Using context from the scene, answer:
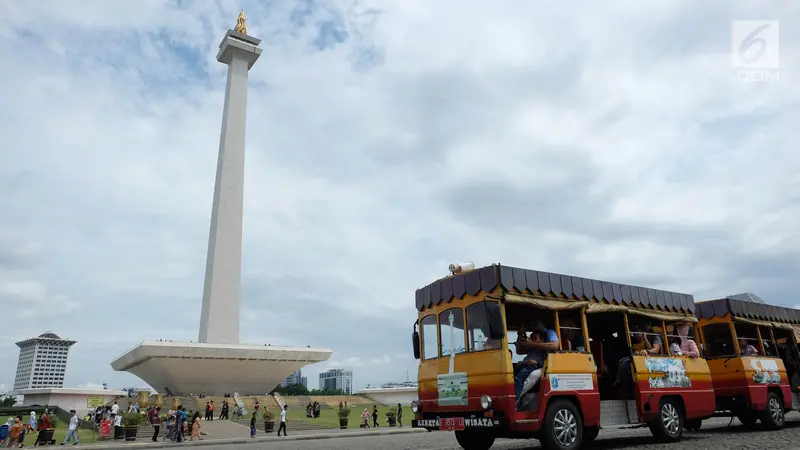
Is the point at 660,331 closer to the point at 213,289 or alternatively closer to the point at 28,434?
the point at 28,434

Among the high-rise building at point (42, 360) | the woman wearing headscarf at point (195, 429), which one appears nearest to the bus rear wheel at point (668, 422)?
the woman wearing headscarf at point (195, 429)

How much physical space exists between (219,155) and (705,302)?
4601 centimetres

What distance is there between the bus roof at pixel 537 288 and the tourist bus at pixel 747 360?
2.64 meters

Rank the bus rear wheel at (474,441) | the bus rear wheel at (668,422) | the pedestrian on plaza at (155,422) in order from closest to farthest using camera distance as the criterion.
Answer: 1. the bus rear wheel at (474,441)
2. the bus rear wheel at (668,422)
3. the pedestrian on plaza at (155,422)

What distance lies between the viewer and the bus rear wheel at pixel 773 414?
1245cm

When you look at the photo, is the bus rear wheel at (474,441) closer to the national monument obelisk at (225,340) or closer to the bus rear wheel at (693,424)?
the bus rear wheel at (693,424)

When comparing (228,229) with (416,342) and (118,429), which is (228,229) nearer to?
(118,429)

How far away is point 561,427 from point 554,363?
960 millimetres

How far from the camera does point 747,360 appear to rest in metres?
12.5

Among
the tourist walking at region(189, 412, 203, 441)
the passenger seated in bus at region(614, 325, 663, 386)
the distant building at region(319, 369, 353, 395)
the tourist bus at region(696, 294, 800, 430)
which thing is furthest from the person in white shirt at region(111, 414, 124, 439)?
the distant building at region(319, 369, 353, 395)

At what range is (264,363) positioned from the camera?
46.9 m

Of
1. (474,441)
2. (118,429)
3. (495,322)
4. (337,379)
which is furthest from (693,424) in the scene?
(337,379)

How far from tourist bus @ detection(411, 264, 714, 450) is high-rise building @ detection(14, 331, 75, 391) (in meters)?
125

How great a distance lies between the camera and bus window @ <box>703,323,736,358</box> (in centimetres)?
1290
